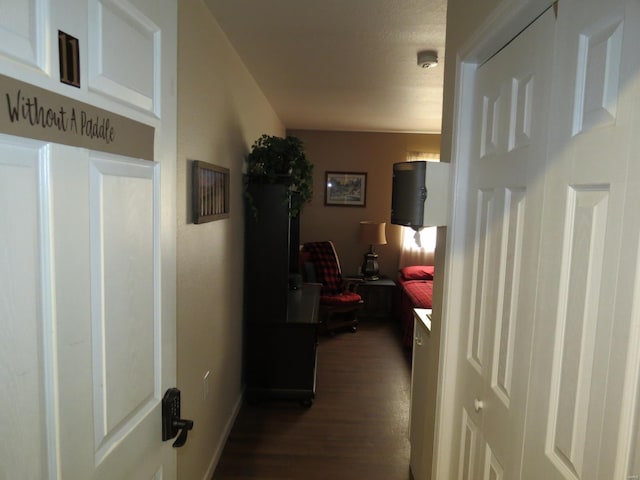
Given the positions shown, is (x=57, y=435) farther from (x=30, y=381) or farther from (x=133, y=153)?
(x=133, y=153)

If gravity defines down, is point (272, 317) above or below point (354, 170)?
below

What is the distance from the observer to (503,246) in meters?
1.23

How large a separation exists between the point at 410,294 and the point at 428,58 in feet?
8.27

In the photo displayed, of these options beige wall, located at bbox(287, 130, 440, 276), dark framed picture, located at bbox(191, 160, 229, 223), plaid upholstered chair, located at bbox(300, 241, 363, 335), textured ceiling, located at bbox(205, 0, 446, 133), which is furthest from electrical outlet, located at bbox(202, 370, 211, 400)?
beige wall, located at bbox(287, 130, 440, 276)

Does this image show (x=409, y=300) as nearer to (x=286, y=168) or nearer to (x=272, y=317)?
(x=272, y=317)

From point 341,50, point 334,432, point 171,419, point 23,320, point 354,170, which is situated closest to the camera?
point 23,320

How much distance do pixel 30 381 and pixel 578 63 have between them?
1196mm

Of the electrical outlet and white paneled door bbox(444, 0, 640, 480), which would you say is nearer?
white paneled door bbox(444, 0, 640, 480)

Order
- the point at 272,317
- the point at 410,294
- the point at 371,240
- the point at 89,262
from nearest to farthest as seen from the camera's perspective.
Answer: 1. the point at 89,262
2. the point at 272,317
3. the point at 410,294
4. the point at 371,240

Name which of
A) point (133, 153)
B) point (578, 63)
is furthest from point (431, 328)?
point (133, 153)

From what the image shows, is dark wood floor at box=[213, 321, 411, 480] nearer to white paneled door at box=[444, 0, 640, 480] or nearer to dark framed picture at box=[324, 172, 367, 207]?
white paneled door at box=[444, 0, 640, 480]

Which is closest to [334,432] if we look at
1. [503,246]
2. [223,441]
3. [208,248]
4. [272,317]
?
[223,441]

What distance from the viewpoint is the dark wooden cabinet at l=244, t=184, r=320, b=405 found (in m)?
3.01

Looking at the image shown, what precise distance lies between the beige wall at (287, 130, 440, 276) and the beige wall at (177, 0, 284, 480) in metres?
2.68
